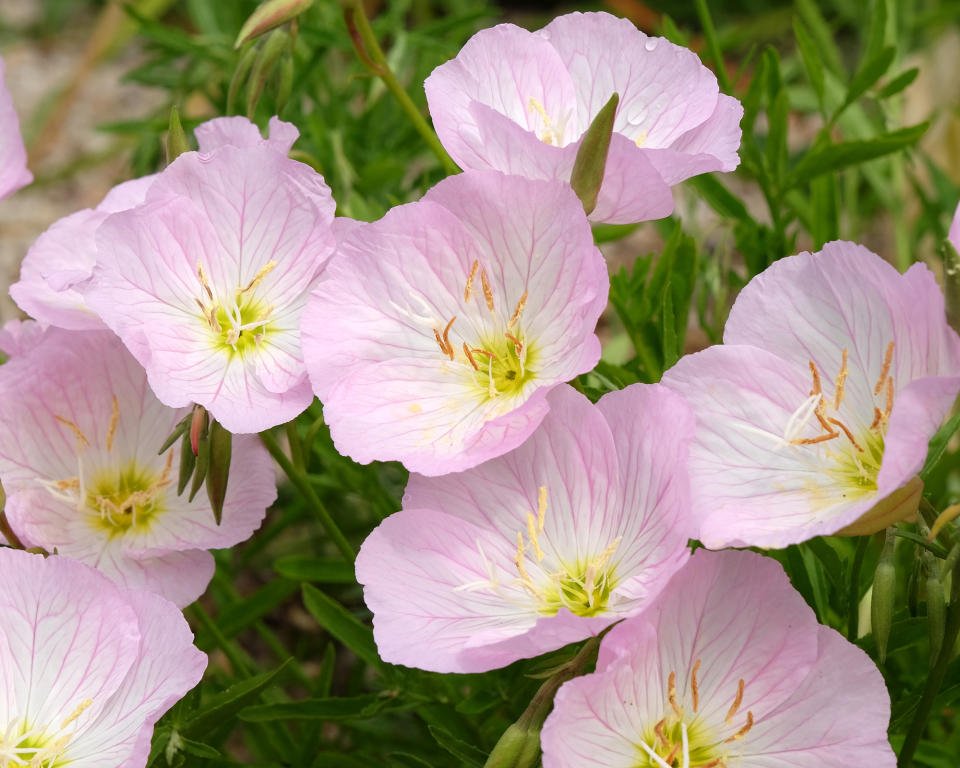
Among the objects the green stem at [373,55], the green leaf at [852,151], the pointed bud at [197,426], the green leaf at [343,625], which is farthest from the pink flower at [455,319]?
the green leaf at [852,151]

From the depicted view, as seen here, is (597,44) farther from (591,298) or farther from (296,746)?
(296,746)

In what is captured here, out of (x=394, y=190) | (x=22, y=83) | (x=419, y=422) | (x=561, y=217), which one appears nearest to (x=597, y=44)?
(x=561, y=217)

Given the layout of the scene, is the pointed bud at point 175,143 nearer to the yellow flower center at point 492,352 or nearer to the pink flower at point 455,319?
the pink flower at point 455,319

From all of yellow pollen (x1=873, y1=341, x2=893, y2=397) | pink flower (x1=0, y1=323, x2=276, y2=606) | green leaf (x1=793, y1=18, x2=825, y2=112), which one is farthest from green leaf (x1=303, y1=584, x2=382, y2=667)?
green leaf (x1=793, y1=18, x2=825, y2=112)

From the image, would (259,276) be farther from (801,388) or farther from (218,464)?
(801,388)

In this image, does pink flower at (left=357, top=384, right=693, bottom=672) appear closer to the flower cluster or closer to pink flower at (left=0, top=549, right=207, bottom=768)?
the flower cluster

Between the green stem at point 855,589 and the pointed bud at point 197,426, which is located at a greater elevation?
the pointed bud at point 197,426

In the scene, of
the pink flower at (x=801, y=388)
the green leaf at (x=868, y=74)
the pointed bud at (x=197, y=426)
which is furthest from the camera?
the green leaf at (x=868, y=74)
